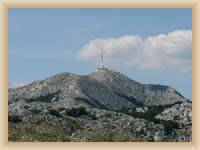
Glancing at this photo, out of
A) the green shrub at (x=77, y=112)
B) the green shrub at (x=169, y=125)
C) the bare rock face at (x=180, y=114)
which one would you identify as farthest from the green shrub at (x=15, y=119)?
the bare rock face at (x=180, y=114)

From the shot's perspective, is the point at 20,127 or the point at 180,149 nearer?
the point at 180,149

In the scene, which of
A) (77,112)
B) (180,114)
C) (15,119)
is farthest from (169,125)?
(15,119)

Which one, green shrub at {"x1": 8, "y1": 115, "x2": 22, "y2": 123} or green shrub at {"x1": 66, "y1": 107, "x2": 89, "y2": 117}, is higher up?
green shrub at {"x1": 66, "y1": 107, "x2": 89, "y2": 117}

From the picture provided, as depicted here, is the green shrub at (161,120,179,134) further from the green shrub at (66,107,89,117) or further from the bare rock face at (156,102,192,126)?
the green shrub at (66,107,89,117)

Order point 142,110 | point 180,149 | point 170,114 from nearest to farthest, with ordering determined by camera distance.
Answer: point 180,149
point 170,114
point 142,110

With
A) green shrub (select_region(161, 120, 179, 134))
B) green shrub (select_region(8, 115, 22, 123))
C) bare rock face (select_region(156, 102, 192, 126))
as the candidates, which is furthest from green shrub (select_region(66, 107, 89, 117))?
green shrub (select_region(161, 120, 179, 134))

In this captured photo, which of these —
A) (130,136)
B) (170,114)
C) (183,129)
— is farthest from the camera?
(170,114)

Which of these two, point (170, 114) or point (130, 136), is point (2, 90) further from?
point (170, 114)

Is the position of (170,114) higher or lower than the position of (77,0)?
lower

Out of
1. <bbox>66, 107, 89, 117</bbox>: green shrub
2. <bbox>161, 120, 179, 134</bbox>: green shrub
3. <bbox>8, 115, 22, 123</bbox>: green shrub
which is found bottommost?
<bbox>161, 120, 179, 134</bbox>: green shrub

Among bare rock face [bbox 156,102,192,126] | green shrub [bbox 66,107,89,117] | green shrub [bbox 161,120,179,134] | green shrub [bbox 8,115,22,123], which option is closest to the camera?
green shrub [bbox 8,115,22,123]

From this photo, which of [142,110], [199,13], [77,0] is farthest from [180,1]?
[142,110]
